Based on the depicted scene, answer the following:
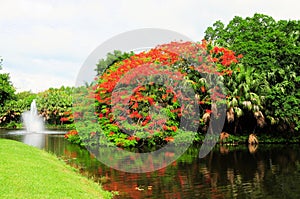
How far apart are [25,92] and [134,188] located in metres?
79.1

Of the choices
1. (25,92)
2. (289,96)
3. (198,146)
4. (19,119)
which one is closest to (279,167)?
(198,146)

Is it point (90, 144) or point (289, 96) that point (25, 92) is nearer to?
point (90, 144)

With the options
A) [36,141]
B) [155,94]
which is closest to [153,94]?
[155,94]

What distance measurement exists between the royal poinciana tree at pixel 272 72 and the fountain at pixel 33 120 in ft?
109

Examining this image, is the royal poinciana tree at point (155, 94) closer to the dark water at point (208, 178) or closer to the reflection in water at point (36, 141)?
the reflection in water at point (36, 141)

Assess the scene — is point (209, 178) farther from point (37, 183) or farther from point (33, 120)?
point (33, 120)

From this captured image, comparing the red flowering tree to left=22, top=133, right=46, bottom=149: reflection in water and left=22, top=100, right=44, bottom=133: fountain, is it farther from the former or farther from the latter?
left=22, top=100, right=44, bottom=133: fountain

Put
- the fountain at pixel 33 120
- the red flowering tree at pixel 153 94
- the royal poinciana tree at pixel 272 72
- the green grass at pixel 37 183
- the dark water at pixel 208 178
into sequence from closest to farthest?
the green grass at pixel 37 183 → the dark water at pixel 208 178 → the red flowering tree at pixel 153 94 → the royal poinciana tree at pixel 272 72 → the fountain at pixel 33 120

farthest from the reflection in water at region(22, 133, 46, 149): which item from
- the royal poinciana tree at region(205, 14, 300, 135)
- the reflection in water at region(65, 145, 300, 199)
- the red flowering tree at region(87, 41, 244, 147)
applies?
the royal poinciana tree at region(205, 14, 300, 135)

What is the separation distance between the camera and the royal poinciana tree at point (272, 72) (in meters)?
31.3

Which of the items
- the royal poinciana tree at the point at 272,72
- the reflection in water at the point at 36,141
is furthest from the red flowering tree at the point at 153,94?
the reflection in water at the point at 36,141

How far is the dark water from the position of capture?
43.1 feet

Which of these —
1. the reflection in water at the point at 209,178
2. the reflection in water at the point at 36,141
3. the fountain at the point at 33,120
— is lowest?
the reflection in water at the point at 209,178

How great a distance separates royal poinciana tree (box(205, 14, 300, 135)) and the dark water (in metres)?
9.22
